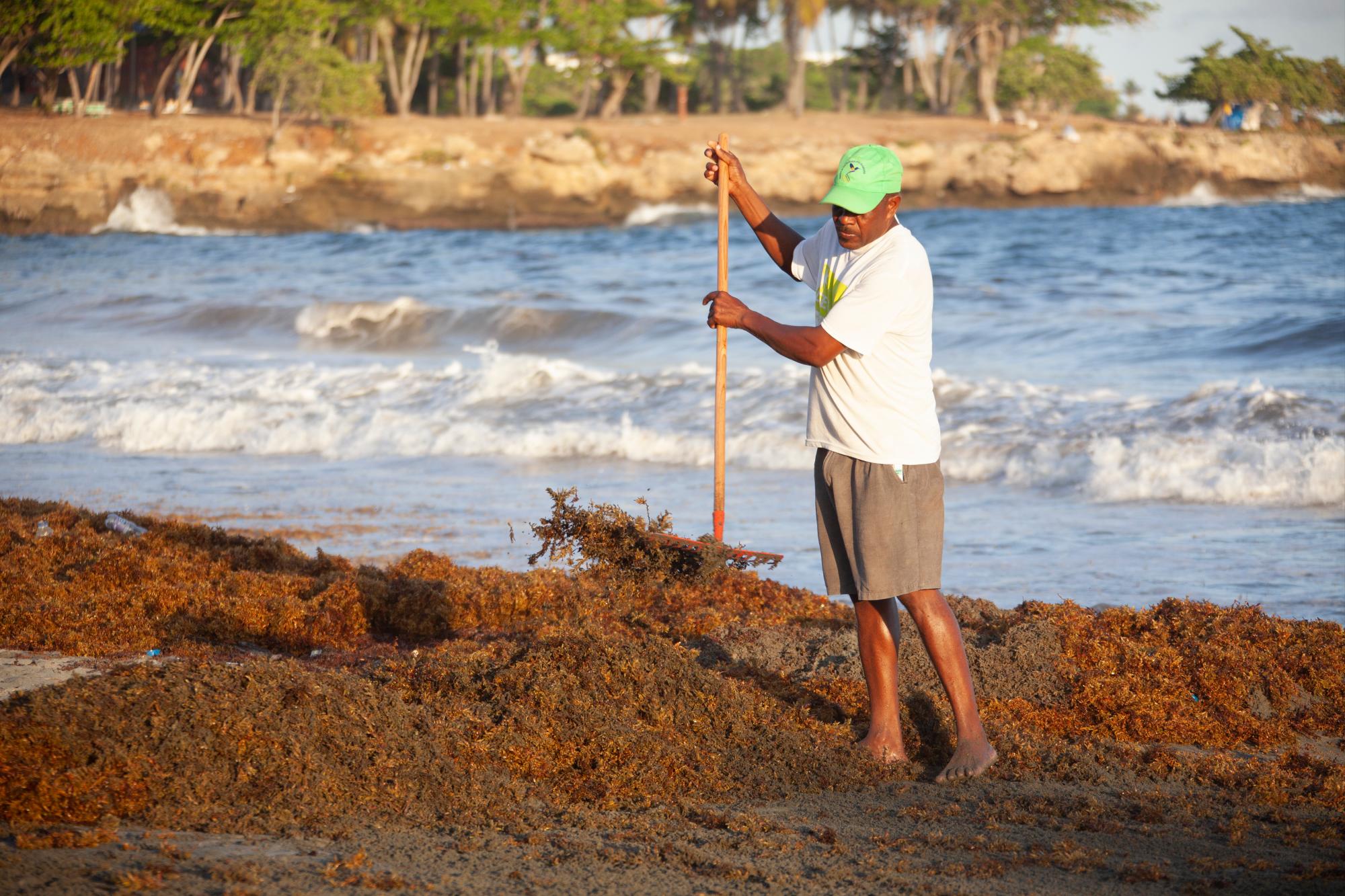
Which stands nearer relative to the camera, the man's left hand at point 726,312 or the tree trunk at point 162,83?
the man's left hand at point 726,312

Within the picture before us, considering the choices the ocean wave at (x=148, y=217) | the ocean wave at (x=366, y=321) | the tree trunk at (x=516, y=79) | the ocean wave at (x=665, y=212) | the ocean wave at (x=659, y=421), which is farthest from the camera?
the tree trunk at (x=516, y=79)

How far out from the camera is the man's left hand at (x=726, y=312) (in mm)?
4254

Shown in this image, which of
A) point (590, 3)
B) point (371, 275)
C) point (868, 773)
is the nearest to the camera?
point (868, 773)

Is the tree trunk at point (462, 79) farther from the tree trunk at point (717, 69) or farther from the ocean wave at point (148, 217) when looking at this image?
the ocean wave at point (148, 217)

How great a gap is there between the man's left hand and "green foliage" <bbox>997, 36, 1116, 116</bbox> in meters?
68.4

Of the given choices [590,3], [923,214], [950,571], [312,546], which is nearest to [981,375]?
[950,571]

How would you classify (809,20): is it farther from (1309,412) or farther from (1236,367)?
(1309,412)

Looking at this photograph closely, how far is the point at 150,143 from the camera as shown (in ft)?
146

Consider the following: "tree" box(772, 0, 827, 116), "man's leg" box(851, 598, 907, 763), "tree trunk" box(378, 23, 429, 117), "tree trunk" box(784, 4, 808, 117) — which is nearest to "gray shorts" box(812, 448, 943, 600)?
"man's leg" box(851, 598, 907, 763)

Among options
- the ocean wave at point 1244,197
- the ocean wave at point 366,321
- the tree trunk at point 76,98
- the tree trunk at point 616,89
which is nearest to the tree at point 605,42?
the tree trunk at point 616,89

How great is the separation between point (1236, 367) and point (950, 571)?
879cm

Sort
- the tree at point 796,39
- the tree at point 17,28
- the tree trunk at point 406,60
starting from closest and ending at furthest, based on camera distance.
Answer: the tree at point 17,28, the tree trunk at point 406,60, the tree at point 796,39

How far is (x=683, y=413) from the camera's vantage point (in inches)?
504

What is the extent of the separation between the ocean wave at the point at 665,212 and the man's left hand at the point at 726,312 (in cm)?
4520
